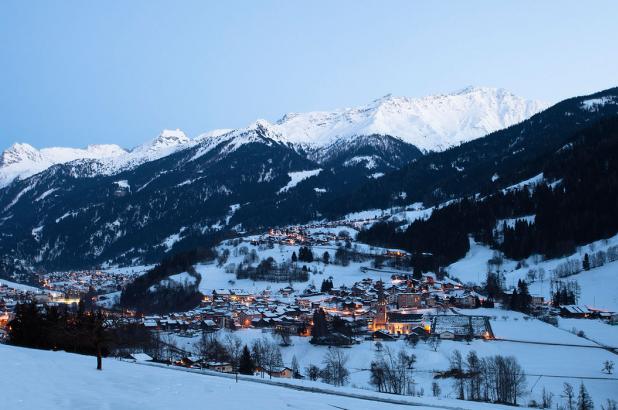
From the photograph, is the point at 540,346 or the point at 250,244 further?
the point at 250,244

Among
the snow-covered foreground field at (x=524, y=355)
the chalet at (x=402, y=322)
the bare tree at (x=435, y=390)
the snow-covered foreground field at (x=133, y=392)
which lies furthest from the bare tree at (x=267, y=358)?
the snow-covered foreground field at (x=133, y=392)

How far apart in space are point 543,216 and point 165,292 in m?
96.0

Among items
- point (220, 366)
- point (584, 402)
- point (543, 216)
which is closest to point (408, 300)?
point (220, 366)

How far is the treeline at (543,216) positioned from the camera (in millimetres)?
148250

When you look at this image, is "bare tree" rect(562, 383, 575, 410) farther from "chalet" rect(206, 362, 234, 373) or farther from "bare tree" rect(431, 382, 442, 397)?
"chalet" rect(206, 362, 234, 373)

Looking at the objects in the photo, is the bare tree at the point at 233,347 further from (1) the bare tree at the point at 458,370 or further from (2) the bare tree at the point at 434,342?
(2) the bare tree at the point at 434,342

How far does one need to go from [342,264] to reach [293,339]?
71310mm

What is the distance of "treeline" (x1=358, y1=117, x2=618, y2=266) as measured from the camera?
14825cm

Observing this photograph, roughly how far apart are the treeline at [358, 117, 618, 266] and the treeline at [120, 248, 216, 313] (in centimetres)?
5470

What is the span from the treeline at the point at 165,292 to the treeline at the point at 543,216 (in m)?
54.7

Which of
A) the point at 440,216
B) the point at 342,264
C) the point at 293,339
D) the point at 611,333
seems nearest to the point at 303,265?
the point at 342,264

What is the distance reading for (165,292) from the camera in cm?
13688

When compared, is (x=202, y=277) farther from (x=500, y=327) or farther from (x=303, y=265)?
(x=500, y=327)

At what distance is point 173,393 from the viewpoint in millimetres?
24266
